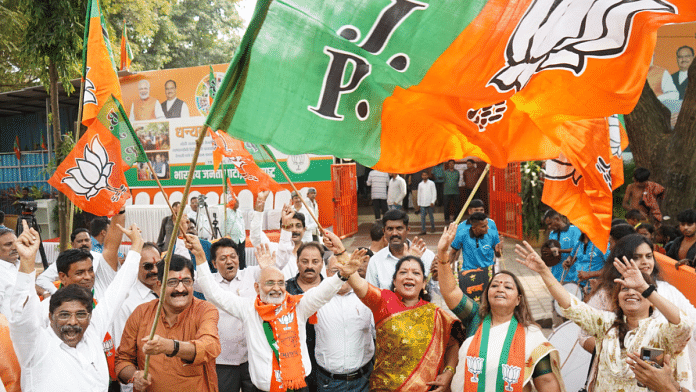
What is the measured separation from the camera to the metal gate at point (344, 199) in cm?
1532

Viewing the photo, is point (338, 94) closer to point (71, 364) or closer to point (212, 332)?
point (212, 332)

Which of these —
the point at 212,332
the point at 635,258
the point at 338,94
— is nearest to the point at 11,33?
the point at 212,332

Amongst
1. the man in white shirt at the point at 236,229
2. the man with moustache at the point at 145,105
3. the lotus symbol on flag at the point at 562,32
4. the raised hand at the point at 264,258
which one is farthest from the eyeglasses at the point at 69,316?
the man with moustache at the point at 145,105

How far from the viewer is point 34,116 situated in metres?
19.2

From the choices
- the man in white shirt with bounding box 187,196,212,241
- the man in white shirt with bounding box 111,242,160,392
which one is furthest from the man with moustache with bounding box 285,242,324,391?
the man in white shirt with bounding box 187,196,212,241

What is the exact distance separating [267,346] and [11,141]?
774 inches

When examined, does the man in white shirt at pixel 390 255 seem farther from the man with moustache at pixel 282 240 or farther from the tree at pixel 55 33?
the tree at pixel 55 33

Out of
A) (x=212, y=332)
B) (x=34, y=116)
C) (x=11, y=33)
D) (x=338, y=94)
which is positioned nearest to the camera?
(x=338, y=94)

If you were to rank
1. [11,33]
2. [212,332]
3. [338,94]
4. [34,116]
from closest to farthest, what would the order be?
[338,94] < [212,332] < [11,33] < [34,116]

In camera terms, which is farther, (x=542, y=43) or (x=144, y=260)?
(x=144, y=260)

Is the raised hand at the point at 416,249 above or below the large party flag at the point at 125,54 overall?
below

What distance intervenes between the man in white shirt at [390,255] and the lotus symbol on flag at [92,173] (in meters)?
2.59

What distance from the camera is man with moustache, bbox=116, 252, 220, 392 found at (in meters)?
3.70

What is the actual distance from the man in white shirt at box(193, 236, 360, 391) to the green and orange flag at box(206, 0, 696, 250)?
1157mm
